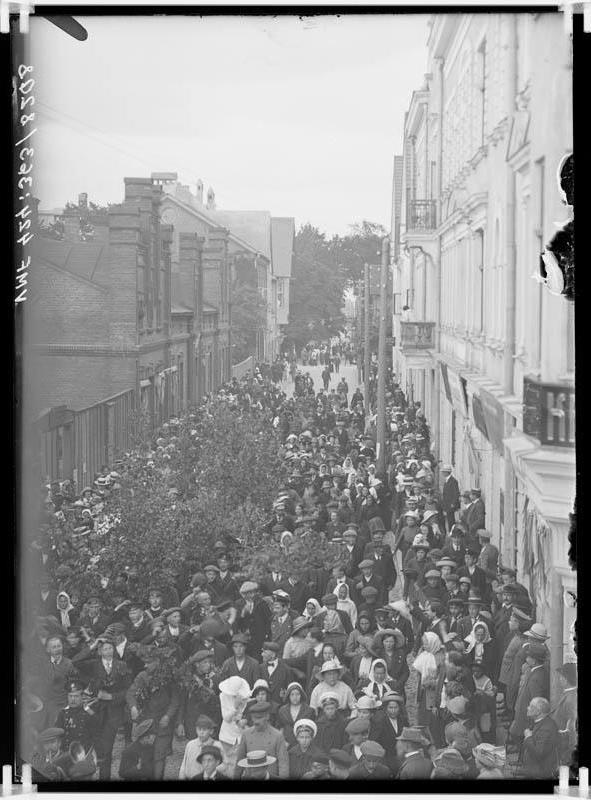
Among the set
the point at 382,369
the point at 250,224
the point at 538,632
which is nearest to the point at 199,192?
the point at 250,224

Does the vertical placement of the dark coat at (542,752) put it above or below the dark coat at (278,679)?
below

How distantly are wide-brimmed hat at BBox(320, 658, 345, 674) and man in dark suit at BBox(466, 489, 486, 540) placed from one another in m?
1.78

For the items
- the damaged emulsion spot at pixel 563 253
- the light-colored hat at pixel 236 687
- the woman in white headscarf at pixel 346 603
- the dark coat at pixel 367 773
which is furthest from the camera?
the woman in white headscarf at pixel 346 603

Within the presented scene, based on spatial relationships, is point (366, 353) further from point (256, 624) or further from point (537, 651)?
point (537, 651)

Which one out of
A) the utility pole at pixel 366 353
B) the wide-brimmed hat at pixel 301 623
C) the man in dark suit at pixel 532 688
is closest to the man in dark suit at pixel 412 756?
the man in dark suit at pixel 532 688

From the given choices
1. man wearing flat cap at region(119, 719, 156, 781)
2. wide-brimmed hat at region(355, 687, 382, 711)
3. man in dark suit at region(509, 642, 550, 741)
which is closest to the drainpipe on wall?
man in dark suit at region(509, 642, 550, 741)

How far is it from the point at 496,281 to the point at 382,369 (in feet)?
5.82

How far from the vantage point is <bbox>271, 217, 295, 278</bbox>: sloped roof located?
39.8ft

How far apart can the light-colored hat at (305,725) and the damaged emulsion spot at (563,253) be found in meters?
4.21

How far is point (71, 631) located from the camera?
11.6 meters

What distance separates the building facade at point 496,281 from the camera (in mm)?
10555

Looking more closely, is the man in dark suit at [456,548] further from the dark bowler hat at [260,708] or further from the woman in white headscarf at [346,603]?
the dark bowler hat at [260,708]

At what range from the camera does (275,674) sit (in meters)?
11.4

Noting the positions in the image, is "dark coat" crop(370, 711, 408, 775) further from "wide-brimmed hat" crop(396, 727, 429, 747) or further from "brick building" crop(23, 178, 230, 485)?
"brick building" crop(23, 178, 230, 485)
